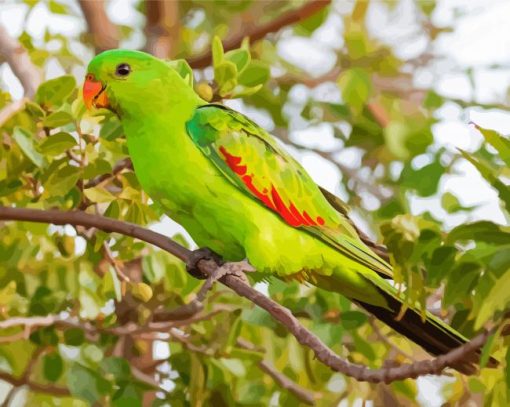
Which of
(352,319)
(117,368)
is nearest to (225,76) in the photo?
(352,319)

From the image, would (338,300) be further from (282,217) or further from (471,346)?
(471,346)

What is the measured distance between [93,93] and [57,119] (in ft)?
0.31

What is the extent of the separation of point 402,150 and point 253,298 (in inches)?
51.4

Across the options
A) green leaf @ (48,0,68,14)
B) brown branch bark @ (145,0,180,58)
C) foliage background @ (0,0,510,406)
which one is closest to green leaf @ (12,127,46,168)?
foliage background @ (0,0,510,406)

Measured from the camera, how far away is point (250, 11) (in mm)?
3607

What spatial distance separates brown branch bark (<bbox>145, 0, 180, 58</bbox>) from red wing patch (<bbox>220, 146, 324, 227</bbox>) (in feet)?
4.41

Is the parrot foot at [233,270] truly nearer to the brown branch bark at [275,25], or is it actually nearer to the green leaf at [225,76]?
the green leaf at [225,76]

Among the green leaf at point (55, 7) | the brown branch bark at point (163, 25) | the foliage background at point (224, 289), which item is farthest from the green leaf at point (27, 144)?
the green leaf at point (55, 7)

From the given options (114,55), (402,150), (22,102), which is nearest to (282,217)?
(114,55)

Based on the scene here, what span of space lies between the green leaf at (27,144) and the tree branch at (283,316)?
12 cm

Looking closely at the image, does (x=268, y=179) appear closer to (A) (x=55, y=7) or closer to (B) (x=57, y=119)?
(B) (x=57, y=119)

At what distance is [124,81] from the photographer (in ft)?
6.57

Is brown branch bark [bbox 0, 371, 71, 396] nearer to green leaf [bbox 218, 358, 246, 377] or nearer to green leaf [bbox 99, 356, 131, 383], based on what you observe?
green leaf [bbox 99, 356, 131, 383]

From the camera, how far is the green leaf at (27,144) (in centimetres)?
197
